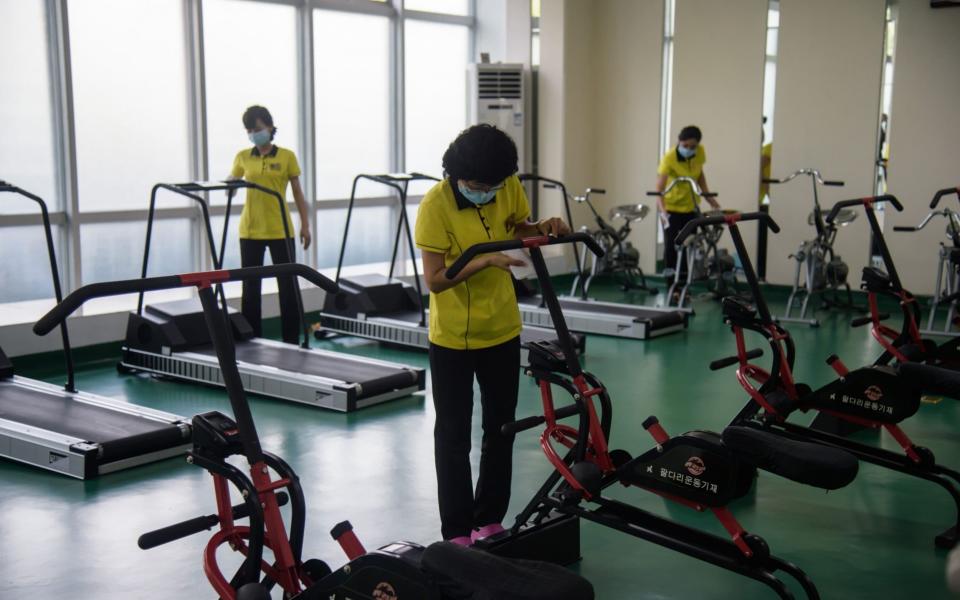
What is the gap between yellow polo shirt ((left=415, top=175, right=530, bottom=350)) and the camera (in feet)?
10.8

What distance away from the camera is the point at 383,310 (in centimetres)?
784

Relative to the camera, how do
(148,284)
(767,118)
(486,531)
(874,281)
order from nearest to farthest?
(148,284) → (486,531) → (874,281) → (767,118)

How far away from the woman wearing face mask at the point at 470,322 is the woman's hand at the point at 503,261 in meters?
0.05

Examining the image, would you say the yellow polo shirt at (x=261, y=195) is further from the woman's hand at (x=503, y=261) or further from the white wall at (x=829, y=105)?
the white wall at (x=829, y=105)

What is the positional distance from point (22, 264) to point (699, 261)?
5.50 m

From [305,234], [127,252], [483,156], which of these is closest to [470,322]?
[483,156]

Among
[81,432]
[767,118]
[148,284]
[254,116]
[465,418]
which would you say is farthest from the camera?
[767,118]

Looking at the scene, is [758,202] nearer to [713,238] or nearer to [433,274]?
[713,238]

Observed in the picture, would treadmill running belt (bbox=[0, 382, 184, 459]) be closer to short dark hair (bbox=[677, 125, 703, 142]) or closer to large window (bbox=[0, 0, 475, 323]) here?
large window (bbox=[0, 0, 475, 323])

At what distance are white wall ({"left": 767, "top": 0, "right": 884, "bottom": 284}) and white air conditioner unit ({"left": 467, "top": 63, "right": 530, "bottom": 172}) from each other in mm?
2532

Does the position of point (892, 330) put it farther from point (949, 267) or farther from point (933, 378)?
point (949, 267)

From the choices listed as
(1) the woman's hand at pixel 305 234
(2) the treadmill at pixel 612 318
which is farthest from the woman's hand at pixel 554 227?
(2) the treadmill at pixel 612 318

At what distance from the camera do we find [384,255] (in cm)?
990

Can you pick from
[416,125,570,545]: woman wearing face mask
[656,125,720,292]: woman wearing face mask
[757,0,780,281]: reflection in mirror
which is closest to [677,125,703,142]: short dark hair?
[656,125,720,292]: woman wearing face mask
